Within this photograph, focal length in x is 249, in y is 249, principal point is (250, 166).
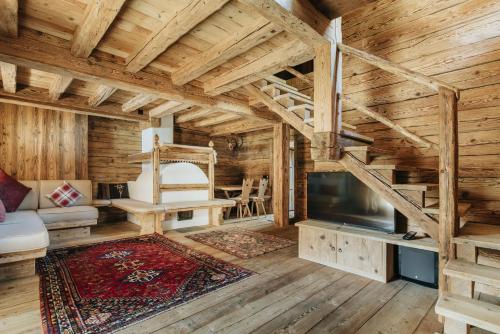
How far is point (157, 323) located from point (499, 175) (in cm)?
375

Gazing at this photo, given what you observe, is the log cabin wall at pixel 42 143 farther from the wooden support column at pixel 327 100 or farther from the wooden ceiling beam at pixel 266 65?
the wooden support column at pixel 327 100

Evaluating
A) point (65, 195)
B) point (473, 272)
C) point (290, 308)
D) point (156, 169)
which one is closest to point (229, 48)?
point (290, 308)

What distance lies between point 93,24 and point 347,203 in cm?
340

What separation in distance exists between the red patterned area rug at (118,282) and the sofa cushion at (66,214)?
699 millimetres

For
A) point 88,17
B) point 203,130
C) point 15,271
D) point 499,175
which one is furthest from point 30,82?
point 499,175

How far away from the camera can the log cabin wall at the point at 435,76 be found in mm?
2842

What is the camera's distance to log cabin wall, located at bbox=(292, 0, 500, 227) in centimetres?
284

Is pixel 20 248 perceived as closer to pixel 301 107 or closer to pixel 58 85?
pixel 58 85

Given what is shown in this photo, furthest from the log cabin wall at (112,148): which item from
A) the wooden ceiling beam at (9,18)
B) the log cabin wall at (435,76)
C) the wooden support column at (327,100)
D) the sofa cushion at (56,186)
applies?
the wooden support column at (327,100)

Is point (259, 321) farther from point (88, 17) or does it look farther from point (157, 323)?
point (88, 17)

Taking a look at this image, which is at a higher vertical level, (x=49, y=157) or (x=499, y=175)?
(x=49, y=157)

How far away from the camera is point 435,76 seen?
327cm

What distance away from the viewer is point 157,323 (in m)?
1.87

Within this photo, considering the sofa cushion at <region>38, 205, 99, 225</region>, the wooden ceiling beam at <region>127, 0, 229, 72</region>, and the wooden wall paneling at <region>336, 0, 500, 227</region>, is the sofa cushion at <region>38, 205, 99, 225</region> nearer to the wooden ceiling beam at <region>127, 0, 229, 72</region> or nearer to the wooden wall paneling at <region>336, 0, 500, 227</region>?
the wooden ceiling beam at <region>127, 0, 229, 72</region>
